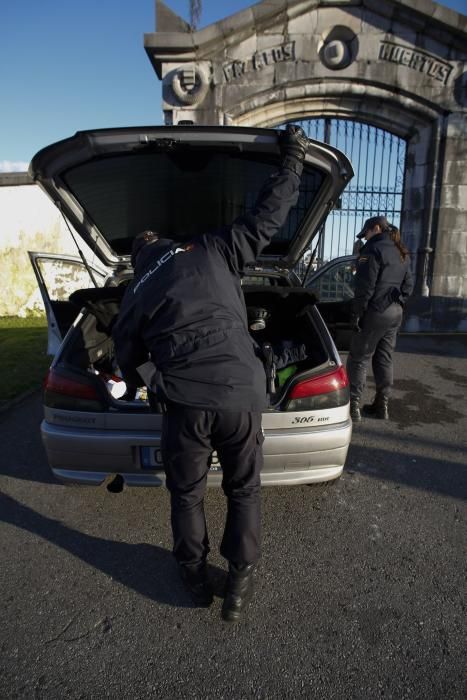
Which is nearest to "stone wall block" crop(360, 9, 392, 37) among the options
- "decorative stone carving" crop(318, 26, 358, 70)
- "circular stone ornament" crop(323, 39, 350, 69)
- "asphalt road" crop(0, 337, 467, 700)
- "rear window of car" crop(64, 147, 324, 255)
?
"decorative stone carving" crop(318, 26, 358, 70)

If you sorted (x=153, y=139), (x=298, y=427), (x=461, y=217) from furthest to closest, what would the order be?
(x=461, y=217) < (x=153, y=139) < (x=298, y=427)

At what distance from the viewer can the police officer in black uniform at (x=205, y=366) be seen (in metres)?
1.72

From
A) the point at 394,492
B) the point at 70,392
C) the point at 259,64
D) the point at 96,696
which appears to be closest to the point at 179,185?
the point at 70,392

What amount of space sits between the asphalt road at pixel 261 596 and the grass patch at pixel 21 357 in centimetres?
220

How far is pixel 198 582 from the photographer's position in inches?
77.5

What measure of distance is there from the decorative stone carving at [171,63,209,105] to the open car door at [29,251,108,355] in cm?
671

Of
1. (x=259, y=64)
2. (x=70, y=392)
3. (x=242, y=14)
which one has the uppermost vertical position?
(x=242, y=14)

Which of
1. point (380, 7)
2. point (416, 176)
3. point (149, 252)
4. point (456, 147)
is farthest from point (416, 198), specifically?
point (149, 252)

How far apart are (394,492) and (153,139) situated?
2794 millimetres

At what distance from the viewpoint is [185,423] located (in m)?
1.77

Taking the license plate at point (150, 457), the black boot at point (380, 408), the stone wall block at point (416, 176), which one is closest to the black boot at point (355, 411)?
the black boot at point (380, 408)

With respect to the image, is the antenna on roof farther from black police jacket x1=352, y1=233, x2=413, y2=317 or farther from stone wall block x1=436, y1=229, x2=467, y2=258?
black police jacket x1=352, y1=233, x2=413, y2=317

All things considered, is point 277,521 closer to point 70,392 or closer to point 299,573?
point 299,573

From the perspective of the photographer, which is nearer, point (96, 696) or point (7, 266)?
point (96, 696)
